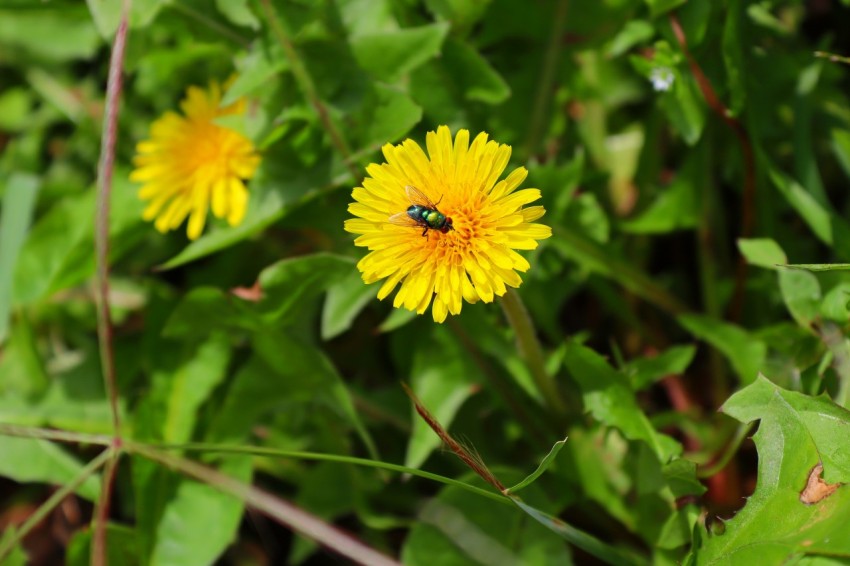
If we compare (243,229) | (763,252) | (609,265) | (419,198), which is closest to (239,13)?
(243,229)

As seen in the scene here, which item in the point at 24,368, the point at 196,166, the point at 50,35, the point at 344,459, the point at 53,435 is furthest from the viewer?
the point at 50,35

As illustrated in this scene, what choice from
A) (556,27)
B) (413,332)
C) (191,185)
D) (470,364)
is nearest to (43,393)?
(191,185)

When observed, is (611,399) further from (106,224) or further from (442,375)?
(106,224)

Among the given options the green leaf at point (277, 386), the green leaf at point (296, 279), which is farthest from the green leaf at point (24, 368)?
the green leaf at point (296, 279)

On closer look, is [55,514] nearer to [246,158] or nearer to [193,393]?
[193,393]

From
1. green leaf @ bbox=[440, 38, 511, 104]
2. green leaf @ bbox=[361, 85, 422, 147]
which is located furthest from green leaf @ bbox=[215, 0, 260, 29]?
green leaf @ bbox=[440, 38, 511, 104]

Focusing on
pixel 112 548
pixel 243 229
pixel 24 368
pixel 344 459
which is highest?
pixel 243 229

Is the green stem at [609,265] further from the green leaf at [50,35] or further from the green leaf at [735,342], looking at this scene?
the green leaf at [50,35]
